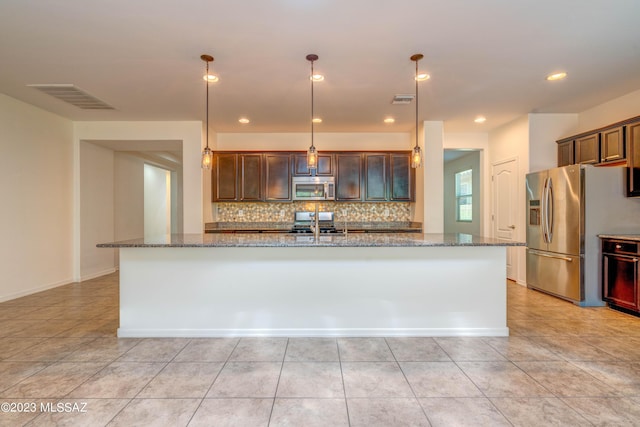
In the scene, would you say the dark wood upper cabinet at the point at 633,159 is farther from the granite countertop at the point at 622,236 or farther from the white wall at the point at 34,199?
the white wall at the point at 34,199

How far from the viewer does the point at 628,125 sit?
12.0 feet

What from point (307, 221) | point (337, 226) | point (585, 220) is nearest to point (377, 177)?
point (337, 226)

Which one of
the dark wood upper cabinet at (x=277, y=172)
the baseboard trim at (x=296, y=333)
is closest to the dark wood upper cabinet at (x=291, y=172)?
the dark wood upper cabinet at (x=277, y=172)

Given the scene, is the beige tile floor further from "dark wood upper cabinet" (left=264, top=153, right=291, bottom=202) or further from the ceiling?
"dark wood upper cabinet" (left=264, top=153, right=291, bottom=202)

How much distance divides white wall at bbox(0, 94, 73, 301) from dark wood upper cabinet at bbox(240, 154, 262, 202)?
277cm

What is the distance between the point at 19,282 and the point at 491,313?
5.94 metres

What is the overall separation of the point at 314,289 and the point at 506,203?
4120 mm

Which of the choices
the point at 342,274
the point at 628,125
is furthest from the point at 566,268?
the point at 342,274

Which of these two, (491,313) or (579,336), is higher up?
(491,313)

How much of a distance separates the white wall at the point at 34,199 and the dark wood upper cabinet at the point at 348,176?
450cm

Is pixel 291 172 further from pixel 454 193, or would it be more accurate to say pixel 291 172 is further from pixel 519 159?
pixel 454 193

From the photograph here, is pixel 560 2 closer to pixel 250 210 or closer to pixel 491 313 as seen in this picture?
pixel 491 313

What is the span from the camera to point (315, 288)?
3.00 meters

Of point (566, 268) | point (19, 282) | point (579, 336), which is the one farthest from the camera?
point (19, 282)
